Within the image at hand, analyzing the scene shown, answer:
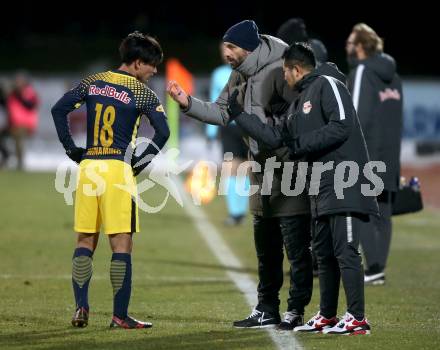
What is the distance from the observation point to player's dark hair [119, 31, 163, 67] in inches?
288

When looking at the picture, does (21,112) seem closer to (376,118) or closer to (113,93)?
(376,118)

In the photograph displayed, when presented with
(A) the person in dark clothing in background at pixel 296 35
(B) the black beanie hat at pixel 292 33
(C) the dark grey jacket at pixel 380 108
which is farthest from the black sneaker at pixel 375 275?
(B) the black beanie hat at pixel 292 33

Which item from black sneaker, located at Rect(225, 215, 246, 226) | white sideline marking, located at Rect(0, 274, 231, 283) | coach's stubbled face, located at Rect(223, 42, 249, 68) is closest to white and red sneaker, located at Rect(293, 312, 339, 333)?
coach's stubbled face, located at Rect(223, 42, 249, 68)

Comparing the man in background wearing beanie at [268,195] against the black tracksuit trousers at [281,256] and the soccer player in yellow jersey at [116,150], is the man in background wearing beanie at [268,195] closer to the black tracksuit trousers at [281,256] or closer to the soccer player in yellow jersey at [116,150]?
the black tracksuit trousers at [281,256]

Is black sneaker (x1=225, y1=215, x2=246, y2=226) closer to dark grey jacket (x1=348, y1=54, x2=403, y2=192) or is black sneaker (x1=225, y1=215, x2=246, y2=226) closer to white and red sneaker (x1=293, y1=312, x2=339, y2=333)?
dark grey jacket (x1=348, y1=54, x2=403, y2=192)

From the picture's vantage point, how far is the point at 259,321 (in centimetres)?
761

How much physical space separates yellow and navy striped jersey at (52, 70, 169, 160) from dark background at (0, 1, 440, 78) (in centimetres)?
3208

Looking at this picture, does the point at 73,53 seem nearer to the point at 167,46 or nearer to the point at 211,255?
the point at 167,46

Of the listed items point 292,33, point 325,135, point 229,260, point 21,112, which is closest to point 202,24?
point 21,112

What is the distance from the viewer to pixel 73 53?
3900 centimetres

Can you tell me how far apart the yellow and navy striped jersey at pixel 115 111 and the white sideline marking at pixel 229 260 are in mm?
1442

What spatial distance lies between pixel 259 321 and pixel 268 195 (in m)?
0.82

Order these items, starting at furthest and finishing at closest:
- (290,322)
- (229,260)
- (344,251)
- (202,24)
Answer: (202,24) → (229,260) → (290,322) → (344,251)

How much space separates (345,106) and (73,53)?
1283 inches
